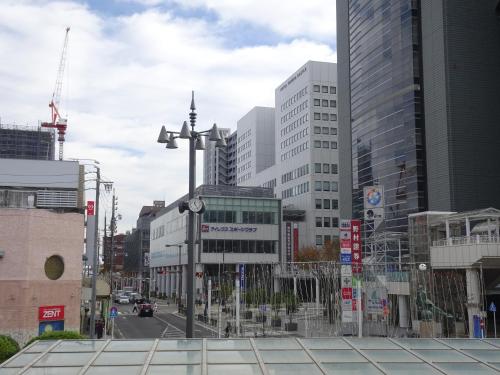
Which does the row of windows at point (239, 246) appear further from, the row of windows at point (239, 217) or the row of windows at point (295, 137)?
the row of windows at point (295, 137)

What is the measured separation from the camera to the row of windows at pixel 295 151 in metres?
121

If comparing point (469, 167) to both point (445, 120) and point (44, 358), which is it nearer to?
point (445, 120)

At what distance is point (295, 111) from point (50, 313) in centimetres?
9998

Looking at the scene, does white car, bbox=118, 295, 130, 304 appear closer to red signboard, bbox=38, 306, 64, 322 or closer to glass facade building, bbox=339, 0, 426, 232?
glass facade building, bbox=339, 0, 426, 232

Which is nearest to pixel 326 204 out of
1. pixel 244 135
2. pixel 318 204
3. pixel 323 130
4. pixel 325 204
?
pixel 325 204

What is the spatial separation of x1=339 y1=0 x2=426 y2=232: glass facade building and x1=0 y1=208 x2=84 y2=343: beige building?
52.0 meters

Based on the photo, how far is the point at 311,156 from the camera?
11781 centimetres

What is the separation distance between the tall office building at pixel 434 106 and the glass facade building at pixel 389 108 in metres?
0.14

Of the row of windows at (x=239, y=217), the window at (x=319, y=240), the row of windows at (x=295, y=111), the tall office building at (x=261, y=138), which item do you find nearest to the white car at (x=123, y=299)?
the row of windows at (x=239, y=217)

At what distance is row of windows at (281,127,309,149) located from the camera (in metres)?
121

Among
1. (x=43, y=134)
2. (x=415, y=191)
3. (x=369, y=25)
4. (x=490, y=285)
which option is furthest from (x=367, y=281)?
(x=43, y=134)

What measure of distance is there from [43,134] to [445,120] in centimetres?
12034

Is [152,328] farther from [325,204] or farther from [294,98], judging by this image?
[294,98]

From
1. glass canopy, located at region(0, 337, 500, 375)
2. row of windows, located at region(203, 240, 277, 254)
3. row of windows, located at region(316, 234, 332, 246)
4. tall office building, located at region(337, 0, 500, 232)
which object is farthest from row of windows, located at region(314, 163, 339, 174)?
glass canopy, located at region(0, 337, 500, 375)
